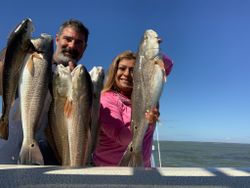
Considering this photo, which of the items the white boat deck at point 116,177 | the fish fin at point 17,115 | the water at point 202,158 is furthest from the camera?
the water at point 202,158

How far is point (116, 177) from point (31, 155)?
1363mm

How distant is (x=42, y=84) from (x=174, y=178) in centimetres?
186

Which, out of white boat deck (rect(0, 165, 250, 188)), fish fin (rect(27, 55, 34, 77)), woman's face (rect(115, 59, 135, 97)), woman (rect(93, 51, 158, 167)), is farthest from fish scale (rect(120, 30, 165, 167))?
white boat deck (rect(0, 165, 250, 188))

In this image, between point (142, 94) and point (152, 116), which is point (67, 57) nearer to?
point (142, 94)

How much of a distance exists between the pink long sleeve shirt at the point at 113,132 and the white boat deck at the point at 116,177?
203 cm

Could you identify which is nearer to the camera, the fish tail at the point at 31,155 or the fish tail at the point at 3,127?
the fish tail at the point at 31,155

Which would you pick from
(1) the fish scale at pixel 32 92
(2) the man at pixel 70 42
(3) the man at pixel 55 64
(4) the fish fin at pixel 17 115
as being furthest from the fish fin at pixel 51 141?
(2) the man at pixel 70 42

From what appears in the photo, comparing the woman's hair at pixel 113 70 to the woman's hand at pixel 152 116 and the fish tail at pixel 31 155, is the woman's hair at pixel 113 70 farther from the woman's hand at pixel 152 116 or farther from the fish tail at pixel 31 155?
the fish tail at pixel 31 155

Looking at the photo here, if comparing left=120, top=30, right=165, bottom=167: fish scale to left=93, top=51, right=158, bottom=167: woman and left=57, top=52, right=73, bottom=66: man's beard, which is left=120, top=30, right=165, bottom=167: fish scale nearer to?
left=93, top=51, right=158, bottom=167: woman

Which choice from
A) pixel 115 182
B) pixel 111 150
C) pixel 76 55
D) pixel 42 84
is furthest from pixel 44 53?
pixel 115 182

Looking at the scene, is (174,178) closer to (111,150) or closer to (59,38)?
(111,150)

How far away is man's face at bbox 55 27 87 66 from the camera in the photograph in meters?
4.59

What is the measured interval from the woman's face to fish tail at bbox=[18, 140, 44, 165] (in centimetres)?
172

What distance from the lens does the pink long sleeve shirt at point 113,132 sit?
457 cm
